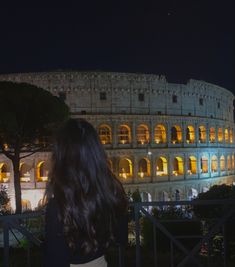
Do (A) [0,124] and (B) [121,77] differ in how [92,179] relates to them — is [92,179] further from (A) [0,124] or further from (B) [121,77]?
(B) [121,77]

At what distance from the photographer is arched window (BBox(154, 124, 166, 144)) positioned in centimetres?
3559

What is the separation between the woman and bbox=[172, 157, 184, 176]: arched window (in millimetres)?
34170

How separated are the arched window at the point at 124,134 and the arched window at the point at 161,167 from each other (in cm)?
381

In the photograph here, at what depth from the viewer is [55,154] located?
2.44 meters

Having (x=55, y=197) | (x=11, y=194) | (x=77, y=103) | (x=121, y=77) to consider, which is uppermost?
(x=121, y=77)

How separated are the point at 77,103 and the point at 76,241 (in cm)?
3171

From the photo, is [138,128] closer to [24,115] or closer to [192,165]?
[192,165]

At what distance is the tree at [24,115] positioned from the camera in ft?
78.9

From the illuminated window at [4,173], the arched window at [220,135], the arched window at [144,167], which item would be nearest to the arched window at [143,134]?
the arched window at [144,167]

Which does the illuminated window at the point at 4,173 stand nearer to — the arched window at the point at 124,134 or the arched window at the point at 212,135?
the arched window at the point at 124,134

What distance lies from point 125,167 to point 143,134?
10.5 ft

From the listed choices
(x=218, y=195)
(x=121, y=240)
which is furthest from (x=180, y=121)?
(x=121, y=240)

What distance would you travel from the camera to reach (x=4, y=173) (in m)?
34.0

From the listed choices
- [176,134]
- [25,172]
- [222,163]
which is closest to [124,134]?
[176,134]
